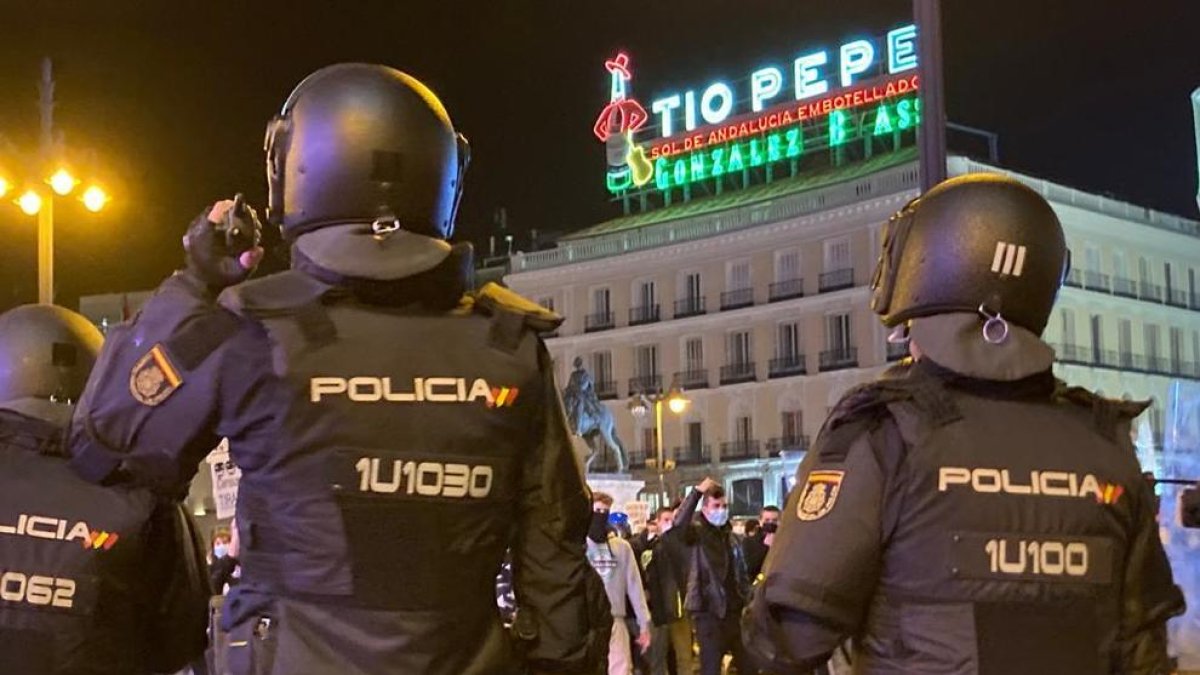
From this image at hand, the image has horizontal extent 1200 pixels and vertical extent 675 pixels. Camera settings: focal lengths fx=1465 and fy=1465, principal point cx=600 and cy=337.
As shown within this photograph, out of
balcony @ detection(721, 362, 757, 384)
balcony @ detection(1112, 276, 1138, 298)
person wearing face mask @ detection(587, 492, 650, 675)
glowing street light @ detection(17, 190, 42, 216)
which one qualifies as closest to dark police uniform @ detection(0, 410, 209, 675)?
person wearing face mask @ detection(587, 492, 650, 675)

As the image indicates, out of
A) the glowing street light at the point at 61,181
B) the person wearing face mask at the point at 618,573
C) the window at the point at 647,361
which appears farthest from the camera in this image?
the window at the point at 647,361

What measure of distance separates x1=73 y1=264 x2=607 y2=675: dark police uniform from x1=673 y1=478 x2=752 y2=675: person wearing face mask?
8698 millimetres

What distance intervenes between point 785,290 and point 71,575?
160ft

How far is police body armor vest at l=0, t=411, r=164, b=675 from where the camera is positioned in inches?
163

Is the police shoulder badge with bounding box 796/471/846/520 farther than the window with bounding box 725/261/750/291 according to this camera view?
No

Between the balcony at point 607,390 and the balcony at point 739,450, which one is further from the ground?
the balcony at point 607,390

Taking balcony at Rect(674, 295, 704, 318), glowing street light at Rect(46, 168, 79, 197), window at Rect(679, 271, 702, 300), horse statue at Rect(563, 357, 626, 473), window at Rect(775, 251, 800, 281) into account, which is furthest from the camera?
window at Rect(679, 271, 702, 300)

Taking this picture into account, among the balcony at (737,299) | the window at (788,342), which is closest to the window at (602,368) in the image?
the balcony at (737,299)

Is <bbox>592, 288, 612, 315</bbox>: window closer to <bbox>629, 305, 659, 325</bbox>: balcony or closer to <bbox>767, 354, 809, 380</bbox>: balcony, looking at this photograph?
<bbox>629, 305, 659, 325</bbox>: balcony

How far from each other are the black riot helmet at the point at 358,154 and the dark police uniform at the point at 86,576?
127 cm

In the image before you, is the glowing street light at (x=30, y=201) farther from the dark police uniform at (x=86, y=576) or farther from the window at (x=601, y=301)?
the window at (x=601, y=301)

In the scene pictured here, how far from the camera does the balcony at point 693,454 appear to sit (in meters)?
54.0

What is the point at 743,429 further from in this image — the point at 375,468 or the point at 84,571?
the point at 375,468

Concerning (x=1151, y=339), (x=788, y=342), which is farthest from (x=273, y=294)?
(x=1151, y=339)
